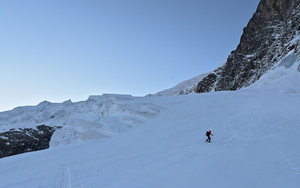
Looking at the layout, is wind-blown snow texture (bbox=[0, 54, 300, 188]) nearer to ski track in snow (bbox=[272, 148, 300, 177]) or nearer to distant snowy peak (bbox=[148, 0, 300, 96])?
ski track in snow (bbox=[272, 148, 300, 177])

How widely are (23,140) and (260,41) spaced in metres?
87.4

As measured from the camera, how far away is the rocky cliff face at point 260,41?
55031 mm

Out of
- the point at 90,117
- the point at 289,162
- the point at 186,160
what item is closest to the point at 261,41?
the point at 90,117

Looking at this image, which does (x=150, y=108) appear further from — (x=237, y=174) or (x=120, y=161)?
(x=237, y=174)

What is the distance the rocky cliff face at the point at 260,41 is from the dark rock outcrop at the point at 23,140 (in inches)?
2594

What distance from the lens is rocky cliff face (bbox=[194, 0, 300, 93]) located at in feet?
181

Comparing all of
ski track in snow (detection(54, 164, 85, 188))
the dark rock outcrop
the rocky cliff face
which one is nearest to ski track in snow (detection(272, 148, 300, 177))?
ski track in snow (detection(54, 164, 85, 188))

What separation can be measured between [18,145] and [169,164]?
204 ft

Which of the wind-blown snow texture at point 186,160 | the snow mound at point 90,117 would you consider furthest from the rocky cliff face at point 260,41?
the snow mound at point 90,117

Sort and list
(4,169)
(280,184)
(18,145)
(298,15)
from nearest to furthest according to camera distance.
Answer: (280,184), (4,169), (298,15), (18,145)

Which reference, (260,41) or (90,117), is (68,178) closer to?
(90,117)

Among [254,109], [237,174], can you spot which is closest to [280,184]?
[237,174]

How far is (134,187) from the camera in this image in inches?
226

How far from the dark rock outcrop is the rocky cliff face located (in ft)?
216
